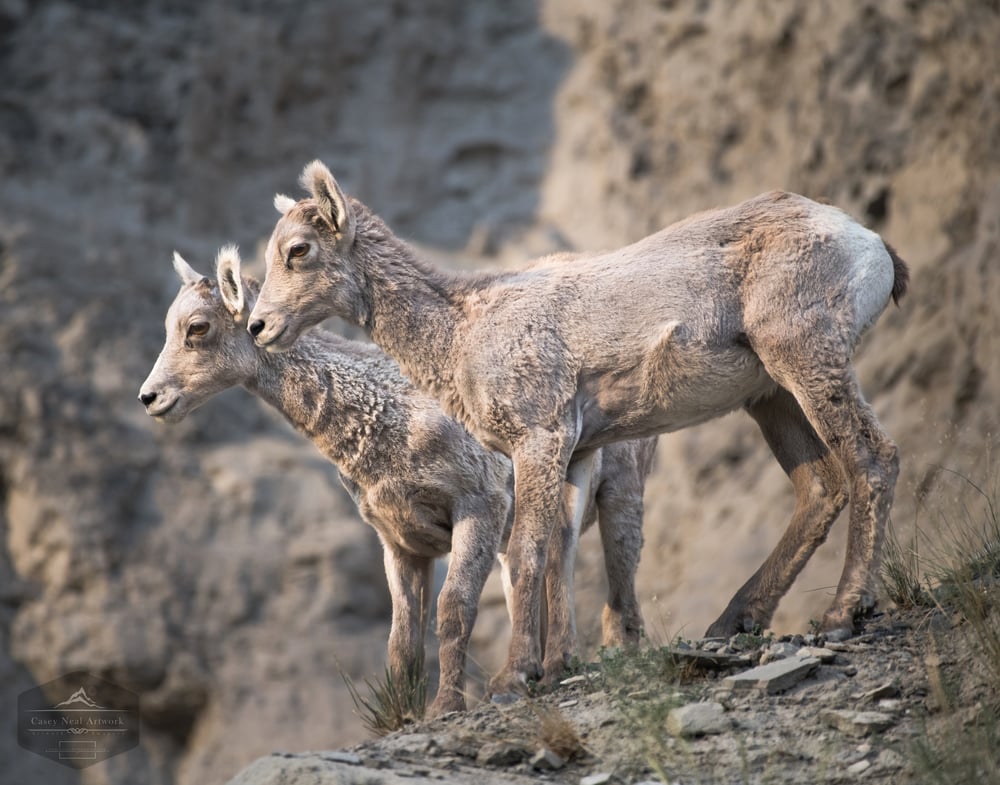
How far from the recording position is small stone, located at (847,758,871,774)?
4.80 meters

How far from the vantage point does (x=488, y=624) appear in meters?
13.6

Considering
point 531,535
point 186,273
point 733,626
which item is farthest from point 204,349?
point 733,626

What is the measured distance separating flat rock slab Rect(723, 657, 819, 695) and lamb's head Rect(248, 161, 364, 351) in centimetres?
281

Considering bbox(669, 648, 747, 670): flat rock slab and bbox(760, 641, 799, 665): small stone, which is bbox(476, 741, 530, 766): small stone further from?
bbox(760, 641, 799, 665): small stone

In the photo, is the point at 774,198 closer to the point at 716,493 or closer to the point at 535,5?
the point at 716,493

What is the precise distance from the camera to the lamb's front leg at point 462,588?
22.0 ft

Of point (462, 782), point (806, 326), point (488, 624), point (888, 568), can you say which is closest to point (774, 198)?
point (806, 326)

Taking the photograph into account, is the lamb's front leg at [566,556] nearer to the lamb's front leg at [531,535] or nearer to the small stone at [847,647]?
the lamb's front leg at [531,535]

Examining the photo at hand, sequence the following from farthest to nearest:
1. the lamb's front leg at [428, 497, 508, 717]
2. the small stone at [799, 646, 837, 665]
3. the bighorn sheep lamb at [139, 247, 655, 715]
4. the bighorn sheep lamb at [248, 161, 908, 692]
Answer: the bighorn sheep lamb at [139, 247, 655, 715], the lamb's front leg at [428, 497, 508, 717], the bighorn sheep lamb at [248, 161, 908, 692], the small stone at [799, 646, 837, 665]

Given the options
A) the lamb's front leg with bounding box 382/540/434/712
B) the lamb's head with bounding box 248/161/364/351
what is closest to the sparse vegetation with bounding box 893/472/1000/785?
the lamb's front leg with bounding box 382/540/434/712

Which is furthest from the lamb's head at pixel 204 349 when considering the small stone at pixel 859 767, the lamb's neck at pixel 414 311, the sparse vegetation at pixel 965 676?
the small stone at pixel 859 767

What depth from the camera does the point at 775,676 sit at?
557 centimetres

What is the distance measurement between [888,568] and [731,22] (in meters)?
9.04

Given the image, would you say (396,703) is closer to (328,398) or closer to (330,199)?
(328,398)
